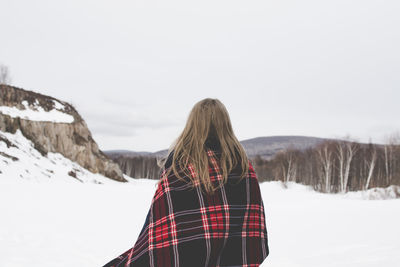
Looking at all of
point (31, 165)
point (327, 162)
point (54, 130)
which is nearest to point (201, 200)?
point (31, 165)

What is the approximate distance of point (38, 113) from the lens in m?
27.7

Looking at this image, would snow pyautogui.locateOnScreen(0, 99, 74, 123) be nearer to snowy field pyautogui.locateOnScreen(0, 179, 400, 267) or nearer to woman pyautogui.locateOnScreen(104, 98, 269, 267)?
snowy field pyautogui.locateOnScreen(0, 179, 400, 267)

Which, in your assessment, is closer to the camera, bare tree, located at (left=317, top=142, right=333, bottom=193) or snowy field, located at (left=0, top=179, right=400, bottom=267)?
snowy field, located at (left=0, top=179, right=400, bottom=267)

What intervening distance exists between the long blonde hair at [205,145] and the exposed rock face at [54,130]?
25.6 metres

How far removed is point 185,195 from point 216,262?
555mm

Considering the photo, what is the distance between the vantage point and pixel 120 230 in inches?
269

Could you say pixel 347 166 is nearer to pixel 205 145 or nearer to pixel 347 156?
pixel 347 156

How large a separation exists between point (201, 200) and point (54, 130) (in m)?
29.6

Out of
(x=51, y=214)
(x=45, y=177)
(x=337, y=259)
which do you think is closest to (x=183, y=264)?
(x=337, y=259)

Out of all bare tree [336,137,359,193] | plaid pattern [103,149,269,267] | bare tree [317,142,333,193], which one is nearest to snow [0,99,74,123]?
bare tree [317,142,333,193]

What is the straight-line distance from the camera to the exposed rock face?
2502cm

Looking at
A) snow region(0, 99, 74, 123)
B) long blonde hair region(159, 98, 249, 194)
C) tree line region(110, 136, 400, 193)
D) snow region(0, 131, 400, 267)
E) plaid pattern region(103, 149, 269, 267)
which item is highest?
snow region(0, 99, 74, 123)

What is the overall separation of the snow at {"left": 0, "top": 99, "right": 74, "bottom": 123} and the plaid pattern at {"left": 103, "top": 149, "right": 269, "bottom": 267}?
2702 centimetres

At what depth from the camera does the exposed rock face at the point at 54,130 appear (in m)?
25.0
